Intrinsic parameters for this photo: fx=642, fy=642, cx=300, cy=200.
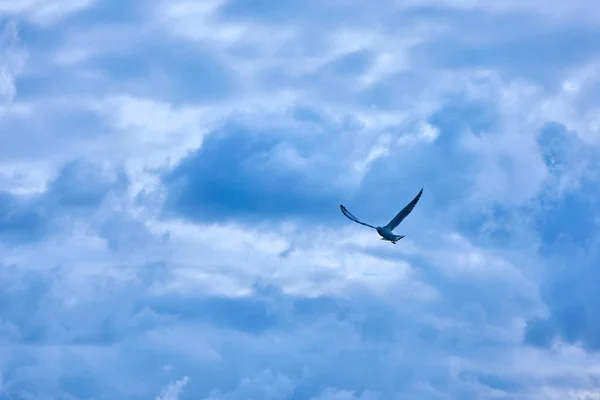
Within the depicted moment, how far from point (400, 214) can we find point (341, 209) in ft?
30.6

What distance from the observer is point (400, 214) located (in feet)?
333

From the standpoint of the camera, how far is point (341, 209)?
102 meters
